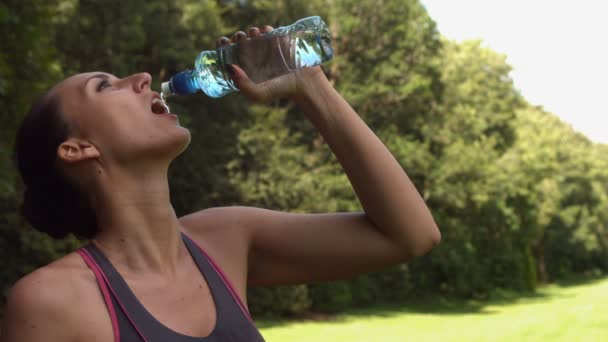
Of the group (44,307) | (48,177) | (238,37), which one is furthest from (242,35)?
(44,307)

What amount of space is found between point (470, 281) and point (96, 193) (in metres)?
39.7

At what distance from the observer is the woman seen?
199 cm

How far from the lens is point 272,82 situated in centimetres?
238

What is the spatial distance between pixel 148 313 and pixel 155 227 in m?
0.28

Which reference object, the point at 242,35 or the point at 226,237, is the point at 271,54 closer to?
the point at 242,35

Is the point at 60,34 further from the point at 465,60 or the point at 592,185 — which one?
the point at 592,185

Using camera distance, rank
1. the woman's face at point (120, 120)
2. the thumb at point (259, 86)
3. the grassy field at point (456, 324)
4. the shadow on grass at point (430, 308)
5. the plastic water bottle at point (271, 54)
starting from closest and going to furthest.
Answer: the woman's face at point (120, 120)
the thumb at point (259, 86)
the plastic water bottle at point (271, 54)
the grassy field at point (456, 324)
the shadow on grass at point (430, 308)

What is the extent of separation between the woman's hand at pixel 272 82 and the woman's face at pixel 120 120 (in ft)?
0.70

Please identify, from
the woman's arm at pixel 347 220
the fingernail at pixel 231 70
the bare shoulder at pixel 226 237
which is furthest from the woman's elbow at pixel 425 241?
the fingernail at pixel 231 70

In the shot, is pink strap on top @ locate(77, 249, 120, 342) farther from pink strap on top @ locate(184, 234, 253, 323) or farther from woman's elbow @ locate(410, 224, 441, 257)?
woman's elbow @ locate(410, 224, 441, 257)

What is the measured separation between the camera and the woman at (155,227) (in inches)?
78.4

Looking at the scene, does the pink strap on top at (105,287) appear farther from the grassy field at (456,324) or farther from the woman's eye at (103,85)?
the grassy field at (456,324)

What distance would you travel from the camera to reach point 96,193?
225 cm

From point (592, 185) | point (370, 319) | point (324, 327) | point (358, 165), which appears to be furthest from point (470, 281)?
point (358, 165)
